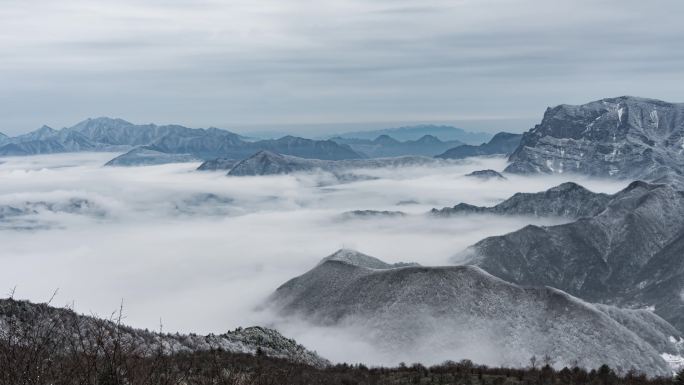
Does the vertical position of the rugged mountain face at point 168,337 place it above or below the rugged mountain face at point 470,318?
above

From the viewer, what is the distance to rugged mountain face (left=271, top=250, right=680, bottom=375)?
139 metres

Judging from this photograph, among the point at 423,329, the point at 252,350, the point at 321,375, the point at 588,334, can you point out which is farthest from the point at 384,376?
the point at 588,334

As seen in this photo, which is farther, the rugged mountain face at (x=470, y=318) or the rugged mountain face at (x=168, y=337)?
the rugged mountain face at (x=470, y=318)

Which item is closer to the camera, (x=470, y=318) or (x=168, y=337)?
(x=168, y=337)

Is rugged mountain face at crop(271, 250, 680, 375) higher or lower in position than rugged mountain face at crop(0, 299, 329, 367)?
lower

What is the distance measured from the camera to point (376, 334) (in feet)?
491

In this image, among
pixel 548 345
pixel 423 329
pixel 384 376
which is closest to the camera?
pixel 384 376

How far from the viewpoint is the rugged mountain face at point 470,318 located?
138625mm

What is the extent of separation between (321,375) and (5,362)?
42.1m

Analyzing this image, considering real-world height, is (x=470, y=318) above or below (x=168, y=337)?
below

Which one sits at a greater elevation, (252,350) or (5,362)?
(5,362)

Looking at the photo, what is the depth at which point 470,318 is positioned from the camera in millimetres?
151375

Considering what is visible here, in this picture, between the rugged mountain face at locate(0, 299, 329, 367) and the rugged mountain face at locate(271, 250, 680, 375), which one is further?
the rugged mountain face at locate(271, 250, 680, 375)

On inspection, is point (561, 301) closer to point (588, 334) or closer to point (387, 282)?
point (588, 334)
